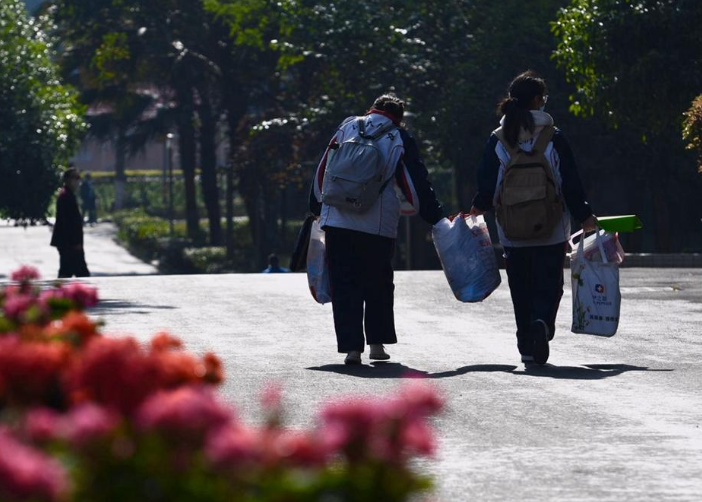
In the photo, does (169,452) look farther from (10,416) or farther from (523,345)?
(523,345)

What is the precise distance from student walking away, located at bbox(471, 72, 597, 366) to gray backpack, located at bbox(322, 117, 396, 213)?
2.04ft

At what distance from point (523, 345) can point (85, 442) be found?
7.87 metres

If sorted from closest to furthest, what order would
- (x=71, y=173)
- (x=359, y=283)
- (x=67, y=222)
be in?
(x=359, y=283)
(x=71, y=173)
(x=67, y=222)

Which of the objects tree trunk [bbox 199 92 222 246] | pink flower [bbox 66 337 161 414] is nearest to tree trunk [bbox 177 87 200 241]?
tree trunk [bbox 199 92 222 246]

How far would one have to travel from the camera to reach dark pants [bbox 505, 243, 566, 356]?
1062 centimetres

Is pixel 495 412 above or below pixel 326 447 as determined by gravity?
below

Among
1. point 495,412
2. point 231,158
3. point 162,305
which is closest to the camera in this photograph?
point 495,412

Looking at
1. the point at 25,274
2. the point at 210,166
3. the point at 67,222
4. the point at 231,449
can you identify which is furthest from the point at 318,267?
the point at 210,166

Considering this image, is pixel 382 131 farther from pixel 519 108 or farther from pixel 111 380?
pixel 111 380

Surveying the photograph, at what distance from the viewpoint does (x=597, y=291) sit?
1116cm

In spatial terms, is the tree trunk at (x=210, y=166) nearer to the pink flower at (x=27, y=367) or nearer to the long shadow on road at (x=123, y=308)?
the long shadow on road at (x=123, y=308)

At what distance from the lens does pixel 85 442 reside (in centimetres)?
296

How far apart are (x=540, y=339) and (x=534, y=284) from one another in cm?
40

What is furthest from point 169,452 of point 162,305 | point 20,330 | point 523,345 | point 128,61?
point 128,61
